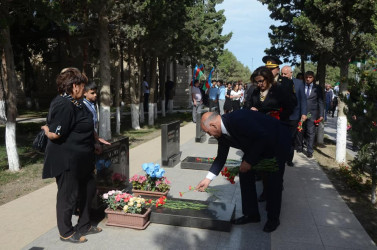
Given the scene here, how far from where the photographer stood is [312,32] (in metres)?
9.07

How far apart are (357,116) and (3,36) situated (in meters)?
6.87

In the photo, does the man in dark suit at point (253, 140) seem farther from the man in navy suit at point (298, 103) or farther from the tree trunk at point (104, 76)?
the tree trunk at point (104, 76)

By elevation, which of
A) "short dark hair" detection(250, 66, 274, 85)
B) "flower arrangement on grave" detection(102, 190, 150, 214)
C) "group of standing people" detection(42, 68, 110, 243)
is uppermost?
"short dark hair" detection(250, 66, 274, 85)

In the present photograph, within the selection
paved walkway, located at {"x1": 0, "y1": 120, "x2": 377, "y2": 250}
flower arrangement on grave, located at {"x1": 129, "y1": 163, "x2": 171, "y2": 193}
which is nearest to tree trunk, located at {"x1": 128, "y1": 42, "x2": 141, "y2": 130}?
paved walkway, located at {"x1": 0, "y1": 120, "x2": 377, "y2": 250}

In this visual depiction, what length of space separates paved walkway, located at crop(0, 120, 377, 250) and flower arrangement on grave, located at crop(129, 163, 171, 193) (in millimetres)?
617

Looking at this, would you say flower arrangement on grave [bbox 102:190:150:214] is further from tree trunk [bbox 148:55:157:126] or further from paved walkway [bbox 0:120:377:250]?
tree trunk [bbox 148:55:157:126]

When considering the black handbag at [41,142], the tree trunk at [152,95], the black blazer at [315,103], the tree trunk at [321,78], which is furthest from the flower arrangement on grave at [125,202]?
the tree trunk at [152,95]

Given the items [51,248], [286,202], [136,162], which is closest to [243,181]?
[286,202]

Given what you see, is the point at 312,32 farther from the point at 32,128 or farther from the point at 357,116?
the point at 32,128

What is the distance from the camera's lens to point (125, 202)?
437cm

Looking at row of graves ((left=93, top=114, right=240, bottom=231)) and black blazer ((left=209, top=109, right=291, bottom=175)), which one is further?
row of graves ((left=93, top=114, right=240, bottom=231))

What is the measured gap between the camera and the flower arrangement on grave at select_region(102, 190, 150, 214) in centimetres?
428

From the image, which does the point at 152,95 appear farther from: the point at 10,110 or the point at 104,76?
the point at 10,110

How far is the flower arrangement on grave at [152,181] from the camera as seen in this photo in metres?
5.14
